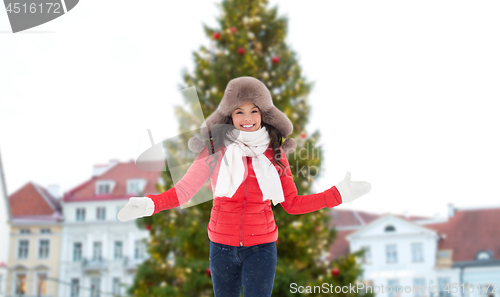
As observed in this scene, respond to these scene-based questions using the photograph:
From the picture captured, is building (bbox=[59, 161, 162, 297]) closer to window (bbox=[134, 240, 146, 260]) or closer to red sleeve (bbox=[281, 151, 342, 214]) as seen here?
window (bbox=[134, 240, 146, 260])

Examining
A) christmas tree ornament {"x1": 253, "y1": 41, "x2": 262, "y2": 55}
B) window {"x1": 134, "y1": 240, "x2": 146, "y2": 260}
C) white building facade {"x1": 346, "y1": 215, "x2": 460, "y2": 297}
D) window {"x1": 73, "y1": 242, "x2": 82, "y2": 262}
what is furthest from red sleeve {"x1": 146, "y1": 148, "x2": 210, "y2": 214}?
window {"x1": 73, "y1": 242, "x2": 82, "y2": 262}

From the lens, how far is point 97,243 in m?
9.08

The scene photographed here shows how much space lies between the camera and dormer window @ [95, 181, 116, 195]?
8544 millimetres

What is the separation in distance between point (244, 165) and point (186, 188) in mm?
193

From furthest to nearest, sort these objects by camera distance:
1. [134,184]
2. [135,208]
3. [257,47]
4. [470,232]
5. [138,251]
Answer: [138,251] → [470,232] → [134,184] → [257,47] → [135,208]

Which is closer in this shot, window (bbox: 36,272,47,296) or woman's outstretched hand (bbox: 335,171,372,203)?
woman's outstretched hand (bbox: 335,171,372,203)

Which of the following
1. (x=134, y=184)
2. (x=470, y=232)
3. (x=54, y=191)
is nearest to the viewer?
(x=134, y=184)

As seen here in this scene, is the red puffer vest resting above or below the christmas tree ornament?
below

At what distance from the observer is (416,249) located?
27.0 feet

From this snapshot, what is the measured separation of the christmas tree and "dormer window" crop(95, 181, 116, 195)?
5.64m

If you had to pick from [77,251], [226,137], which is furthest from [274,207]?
[77,251]

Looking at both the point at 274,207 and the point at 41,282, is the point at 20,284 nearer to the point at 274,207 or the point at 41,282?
the point at 41,282

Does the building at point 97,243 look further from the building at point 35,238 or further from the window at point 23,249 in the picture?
the window at point 23,249

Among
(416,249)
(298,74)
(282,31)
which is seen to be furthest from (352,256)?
(416,249)
